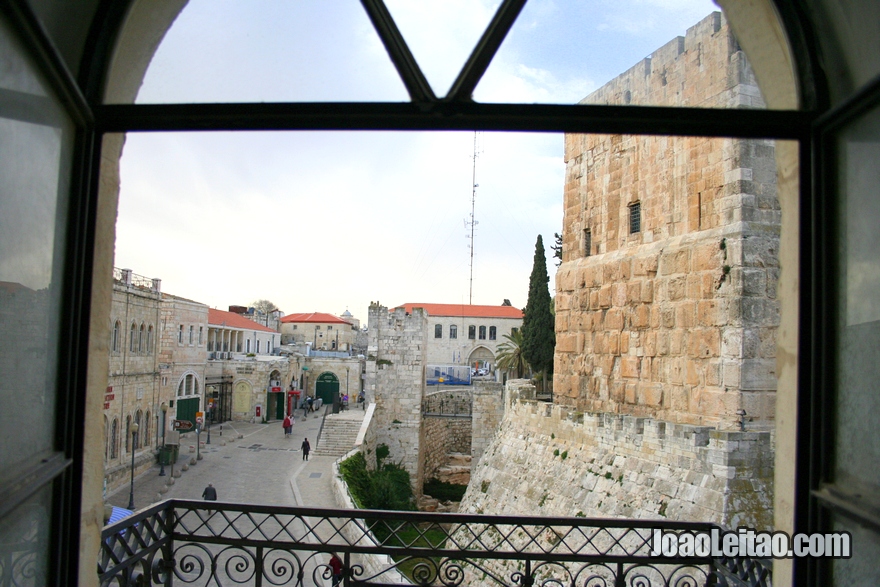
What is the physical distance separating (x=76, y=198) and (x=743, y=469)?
6.26 metres

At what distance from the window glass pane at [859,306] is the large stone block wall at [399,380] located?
20.0 m

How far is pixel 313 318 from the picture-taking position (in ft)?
189

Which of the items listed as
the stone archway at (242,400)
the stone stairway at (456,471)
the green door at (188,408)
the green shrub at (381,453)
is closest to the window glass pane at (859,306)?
the green shrub at (381,453)

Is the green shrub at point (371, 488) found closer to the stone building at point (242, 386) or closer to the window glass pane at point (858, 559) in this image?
the window glass pane at point (858, 559)

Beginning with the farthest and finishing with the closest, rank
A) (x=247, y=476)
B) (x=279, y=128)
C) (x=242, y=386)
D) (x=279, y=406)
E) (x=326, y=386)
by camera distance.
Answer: (x=326, y=386) < (x=279, y=406) < (x=242, y=386) < (x=247, y=476) < (x=279, y=128)

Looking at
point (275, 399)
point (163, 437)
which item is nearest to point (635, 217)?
point (163, 437)

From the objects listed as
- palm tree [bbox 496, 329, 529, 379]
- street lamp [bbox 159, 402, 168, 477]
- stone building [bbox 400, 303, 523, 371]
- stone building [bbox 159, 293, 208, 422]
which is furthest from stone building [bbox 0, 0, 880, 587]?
stone building [bbox 400, 303, 523, 371]

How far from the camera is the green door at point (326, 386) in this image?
3928cm

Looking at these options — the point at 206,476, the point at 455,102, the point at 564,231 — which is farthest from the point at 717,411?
the point at 206,476

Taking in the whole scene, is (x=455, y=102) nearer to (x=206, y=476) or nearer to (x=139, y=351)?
(x=206, y=476)

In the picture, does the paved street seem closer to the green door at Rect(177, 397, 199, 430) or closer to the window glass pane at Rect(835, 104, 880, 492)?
the green door at Rect(177, 397, 199, 430)

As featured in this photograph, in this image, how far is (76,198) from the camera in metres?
1.78

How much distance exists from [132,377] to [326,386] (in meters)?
22.1

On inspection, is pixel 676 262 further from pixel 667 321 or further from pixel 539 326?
pixel 539 326
